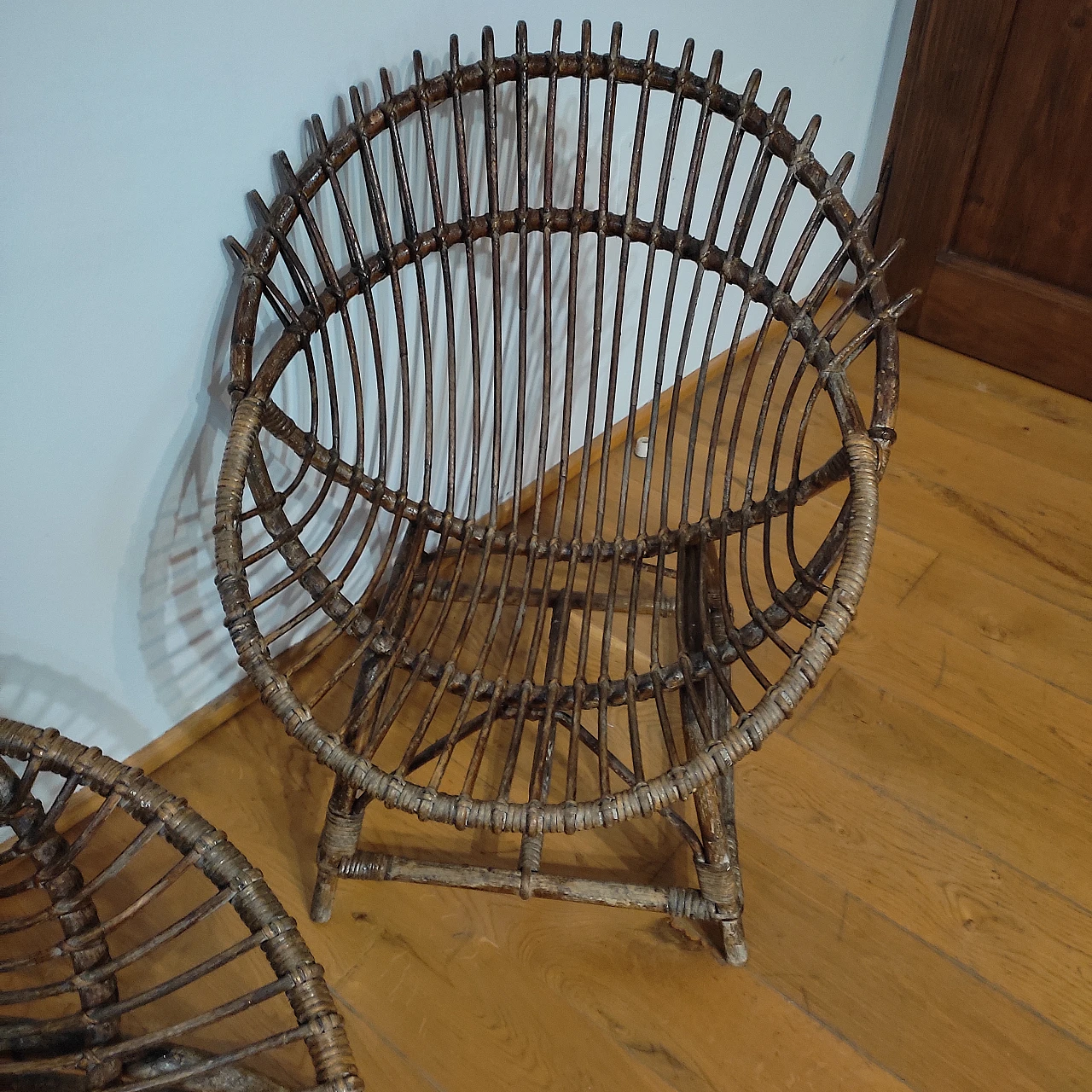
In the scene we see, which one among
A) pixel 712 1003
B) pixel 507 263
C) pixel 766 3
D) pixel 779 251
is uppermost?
pixel 766 3

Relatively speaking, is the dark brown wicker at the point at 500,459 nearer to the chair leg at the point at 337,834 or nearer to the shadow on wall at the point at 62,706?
the chair leg at the point at 337,834

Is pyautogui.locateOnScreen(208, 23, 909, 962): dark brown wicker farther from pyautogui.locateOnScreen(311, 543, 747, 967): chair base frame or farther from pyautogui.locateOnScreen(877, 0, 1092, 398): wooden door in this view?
pyautogui.locateOnScreen(877, 0, 1092, 398): wooden door

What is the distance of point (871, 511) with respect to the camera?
849mm

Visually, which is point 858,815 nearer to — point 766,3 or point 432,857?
point 432,857

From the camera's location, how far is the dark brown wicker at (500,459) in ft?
2.84

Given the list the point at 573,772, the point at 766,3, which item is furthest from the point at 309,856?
the point at 766,3

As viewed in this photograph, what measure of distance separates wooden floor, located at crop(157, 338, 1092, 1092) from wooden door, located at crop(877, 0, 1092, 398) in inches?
26.4

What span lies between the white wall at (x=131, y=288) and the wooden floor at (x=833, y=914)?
254 mm

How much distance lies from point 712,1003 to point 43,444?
0.92 meters

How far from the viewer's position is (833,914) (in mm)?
1145

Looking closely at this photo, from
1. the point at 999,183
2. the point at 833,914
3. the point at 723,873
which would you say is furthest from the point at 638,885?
the point at 999,183

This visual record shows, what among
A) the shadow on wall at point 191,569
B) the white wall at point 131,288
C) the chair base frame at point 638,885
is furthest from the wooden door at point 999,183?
the shadow on wall at point 191,569

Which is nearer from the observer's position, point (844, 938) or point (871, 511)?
point (871, 511)

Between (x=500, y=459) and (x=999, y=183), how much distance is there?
132cm
